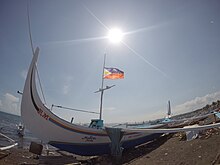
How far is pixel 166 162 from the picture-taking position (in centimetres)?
499

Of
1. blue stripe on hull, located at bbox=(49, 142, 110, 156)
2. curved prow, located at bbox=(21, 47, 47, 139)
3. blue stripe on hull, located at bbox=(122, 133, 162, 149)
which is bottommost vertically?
blue stripe on hull, located at bbox=(49, 142, 110, 156)

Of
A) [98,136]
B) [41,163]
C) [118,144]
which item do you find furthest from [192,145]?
[41,163]

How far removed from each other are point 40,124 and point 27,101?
4.34 ft

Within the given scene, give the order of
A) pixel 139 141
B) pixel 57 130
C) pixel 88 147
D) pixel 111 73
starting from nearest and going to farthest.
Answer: pixel 57 130
pixel 88 147
pixel 139 141
pixel 111 73

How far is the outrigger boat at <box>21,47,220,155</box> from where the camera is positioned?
6891 mm

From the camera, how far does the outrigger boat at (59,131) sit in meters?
6.89

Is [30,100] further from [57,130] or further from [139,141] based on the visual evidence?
[139,141]

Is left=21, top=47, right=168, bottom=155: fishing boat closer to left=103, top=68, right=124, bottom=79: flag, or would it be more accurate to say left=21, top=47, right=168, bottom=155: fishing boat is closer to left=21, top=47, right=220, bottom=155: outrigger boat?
left=21, top=47, right=220, bottom=155: outrigger boat

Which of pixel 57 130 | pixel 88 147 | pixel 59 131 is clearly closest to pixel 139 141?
pixel 88 147

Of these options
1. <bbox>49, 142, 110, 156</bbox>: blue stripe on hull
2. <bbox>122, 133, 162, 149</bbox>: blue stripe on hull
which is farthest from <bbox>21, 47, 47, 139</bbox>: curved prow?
<bbox>122, 133, 162, 149</bbox>: blue stripe on hull

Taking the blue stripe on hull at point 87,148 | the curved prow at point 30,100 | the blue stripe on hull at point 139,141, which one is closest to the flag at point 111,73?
the blue stripe on hull at point 139,141

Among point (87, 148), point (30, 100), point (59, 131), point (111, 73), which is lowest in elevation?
point (87, 148)

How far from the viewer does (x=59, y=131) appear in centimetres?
738

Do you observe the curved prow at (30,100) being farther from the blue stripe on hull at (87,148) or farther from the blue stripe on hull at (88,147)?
the blue stripe on hull at (87,148)
